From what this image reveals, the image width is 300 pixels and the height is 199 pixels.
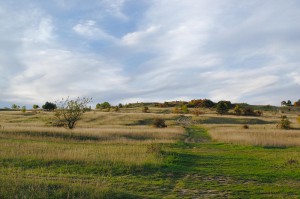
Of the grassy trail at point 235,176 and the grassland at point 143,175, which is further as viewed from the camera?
the grassy trail at point 235,176

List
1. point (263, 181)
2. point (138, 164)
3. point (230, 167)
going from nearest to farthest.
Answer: point (263, 181)
point (138, 164)
point (230, 167)

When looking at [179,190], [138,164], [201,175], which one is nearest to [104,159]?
[138,164]

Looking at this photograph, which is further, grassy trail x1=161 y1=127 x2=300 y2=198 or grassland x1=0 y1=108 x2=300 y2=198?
grassy trail x1=161 y1=127 x2=300 y2=198

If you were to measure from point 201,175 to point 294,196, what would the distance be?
507cm

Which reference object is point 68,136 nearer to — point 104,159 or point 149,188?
point 104,159

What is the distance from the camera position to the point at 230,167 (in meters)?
20.0

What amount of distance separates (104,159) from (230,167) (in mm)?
6886

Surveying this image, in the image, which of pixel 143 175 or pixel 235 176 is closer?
pixel 143 175

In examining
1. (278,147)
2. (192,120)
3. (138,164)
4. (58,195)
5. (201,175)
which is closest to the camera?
(58,195)

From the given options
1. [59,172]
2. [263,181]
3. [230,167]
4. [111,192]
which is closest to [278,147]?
[230,167]

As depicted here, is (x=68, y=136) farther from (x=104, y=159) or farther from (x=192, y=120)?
(x=192, y=120)

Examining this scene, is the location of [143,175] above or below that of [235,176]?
above

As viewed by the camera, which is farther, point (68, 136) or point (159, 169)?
point (68, 136)

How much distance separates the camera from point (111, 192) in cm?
1195
